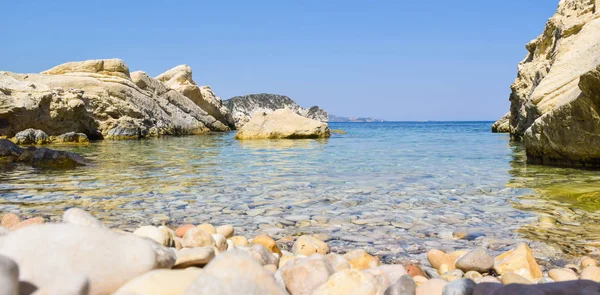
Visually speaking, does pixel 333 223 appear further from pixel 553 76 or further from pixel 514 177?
pixel 553 76

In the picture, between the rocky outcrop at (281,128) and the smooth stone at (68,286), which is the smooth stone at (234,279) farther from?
the rocky outcrop at (281,128)

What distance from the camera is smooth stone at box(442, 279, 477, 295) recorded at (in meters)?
2.33

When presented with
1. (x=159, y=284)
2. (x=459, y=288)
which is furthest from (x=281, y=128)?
(x=159, y=284)

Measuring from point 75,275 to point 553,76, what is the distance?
10559 millimetres

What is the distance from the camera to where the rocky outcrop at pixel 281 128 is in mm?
25125

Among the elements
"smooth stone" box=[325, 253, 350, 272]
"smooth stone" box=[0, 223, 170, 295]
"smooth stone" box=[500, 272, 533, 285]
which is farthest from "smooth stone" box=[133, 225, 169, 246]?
"smooth stone" box=[500, 272, 533, 285]

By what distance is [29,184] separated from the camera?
24.3ft

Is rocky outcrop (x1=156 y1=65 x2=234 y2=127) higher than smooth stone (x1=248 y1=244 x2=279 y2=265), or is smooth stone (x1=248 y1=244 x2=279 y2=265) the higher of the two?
rocky outcrop (x1=156 y1=65 x2=234 y2=127)

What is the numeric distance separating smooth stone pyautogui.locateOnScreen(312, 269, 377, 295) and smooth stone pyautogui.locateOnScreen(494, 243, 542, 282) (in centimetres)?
99

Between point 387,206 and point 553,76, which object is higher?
point 553,76

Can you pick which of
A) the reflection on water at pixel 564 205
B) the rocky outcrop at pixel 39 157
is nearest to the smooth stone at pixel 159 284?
the reflection on water at pixel 564 205

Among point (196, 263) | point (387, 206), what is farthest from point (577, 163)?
point (196, 263)

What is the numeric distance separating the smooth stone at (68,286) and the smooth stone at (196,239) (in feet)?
4.48

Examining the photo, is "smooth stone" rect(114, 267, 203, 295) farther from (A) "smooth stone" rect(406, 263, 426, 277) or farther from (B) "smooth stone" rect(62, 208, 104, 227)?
(A) "smooth stone" rect(406, 263, 426, 277)
